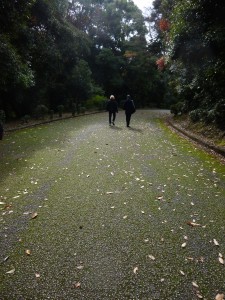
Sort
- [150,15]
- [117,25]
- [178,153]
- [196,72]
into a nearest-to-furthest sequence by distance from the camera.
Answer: [178,153] → [196,72] → [150,15] → [117,25]

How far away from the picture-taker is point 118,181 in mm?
6348

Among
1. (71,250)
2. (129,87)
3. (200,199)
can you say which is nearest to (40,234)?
(71,250)

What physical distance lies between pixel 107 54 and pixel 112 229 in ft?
112

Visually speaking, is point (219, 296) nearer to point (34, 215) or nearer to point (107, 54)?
point (34, 215)

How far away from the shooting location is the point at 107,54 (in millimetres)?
35312

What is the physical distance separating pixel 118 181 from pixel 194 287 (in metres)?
3.55

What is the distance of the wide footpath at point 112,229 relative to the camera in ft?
9.86

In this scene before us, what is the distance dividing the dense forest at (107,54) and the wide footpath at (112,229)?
20.5 feet

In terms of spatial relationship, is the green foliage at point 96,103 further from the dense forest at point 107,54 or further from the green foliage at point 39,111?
the green foliage at point 39,111

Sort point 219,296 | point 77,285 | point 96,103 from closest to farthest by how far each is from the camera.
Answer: point 219,296 → point 77,285 → point 96,103

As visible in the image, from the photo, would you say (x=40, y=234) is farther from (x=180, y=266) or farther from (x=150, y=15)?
(x=150, y=15)

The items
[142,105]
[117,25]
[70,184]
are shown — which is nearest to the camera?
[70,184]

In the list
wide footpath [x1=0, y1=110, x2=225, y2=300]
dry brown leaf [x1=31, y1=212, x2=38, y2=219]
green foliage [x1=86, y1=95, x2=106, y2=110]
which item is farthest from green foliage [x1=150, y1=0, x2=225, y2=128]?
green foliage [x1=86, y1=95, x2=106, y2=110]

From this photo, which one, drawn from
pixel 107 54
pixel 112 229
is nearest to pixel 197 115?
pixel 112 229
